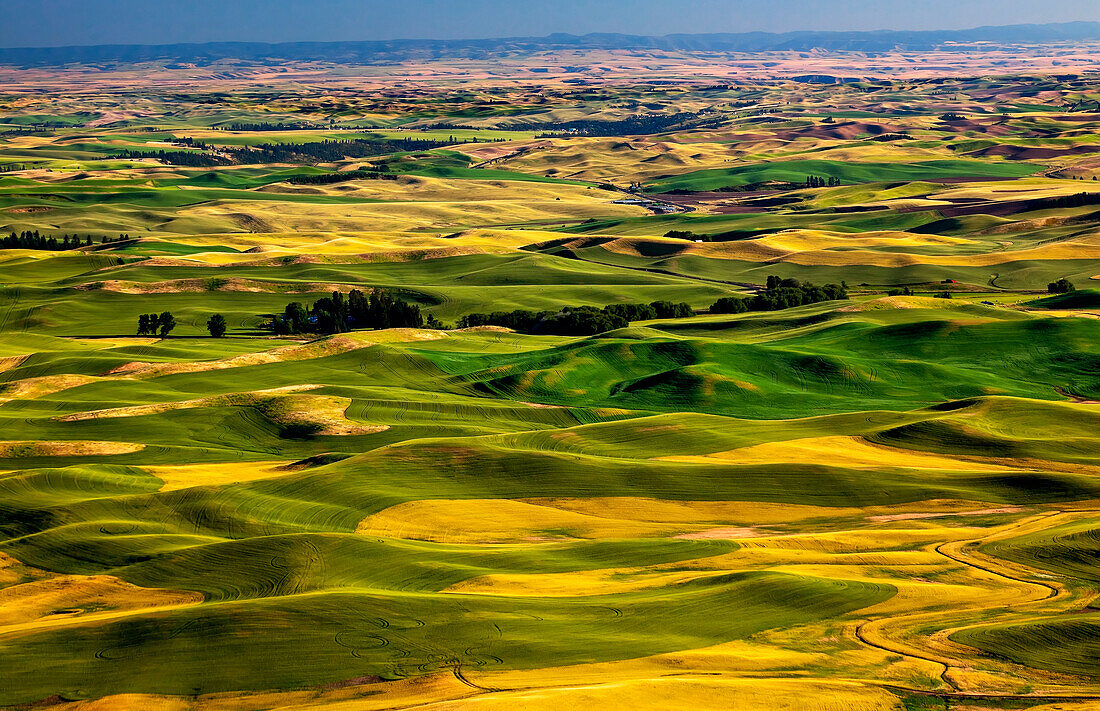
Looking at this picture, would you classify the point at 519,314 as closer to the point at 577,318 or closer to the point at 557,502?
the point at 577,318

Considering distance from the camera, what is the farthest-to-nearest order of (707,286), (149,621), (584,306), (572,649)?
(707,286)
(584,306)
(149,621)
(572,649)

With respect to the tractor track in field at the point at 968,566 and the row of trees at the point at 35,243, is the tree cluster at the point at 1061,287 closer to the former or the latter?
the tractor track in field at the point at 968,566

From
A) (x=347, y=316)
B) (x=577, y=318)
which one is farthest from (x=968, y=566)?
(x=347, y=316)

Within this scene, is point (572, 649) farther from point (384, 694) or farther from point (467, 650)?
point (384, 694)

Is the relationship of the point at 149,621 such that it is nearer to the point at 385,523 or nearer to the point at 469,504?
the point at 385,523

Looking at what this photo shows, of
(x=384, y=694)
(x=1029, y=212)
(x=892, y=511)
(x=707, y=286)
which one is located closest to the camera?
(x=384, y=694)

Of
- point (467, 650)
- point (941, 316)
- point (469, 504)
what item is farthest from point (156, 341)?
point (467, 650)

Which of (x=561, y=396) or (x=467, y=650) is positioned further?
(x=561, y=396)

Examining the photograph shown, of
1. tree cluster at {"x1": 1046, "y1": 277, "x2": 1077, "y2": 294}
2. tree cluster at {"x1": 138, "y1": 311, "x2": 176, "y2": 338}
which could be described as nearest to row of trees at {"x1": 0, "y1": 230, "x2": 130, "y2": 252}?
tree cluster at {"x1": 138, "y1": 311, "x2": 176, "y2": 338}
